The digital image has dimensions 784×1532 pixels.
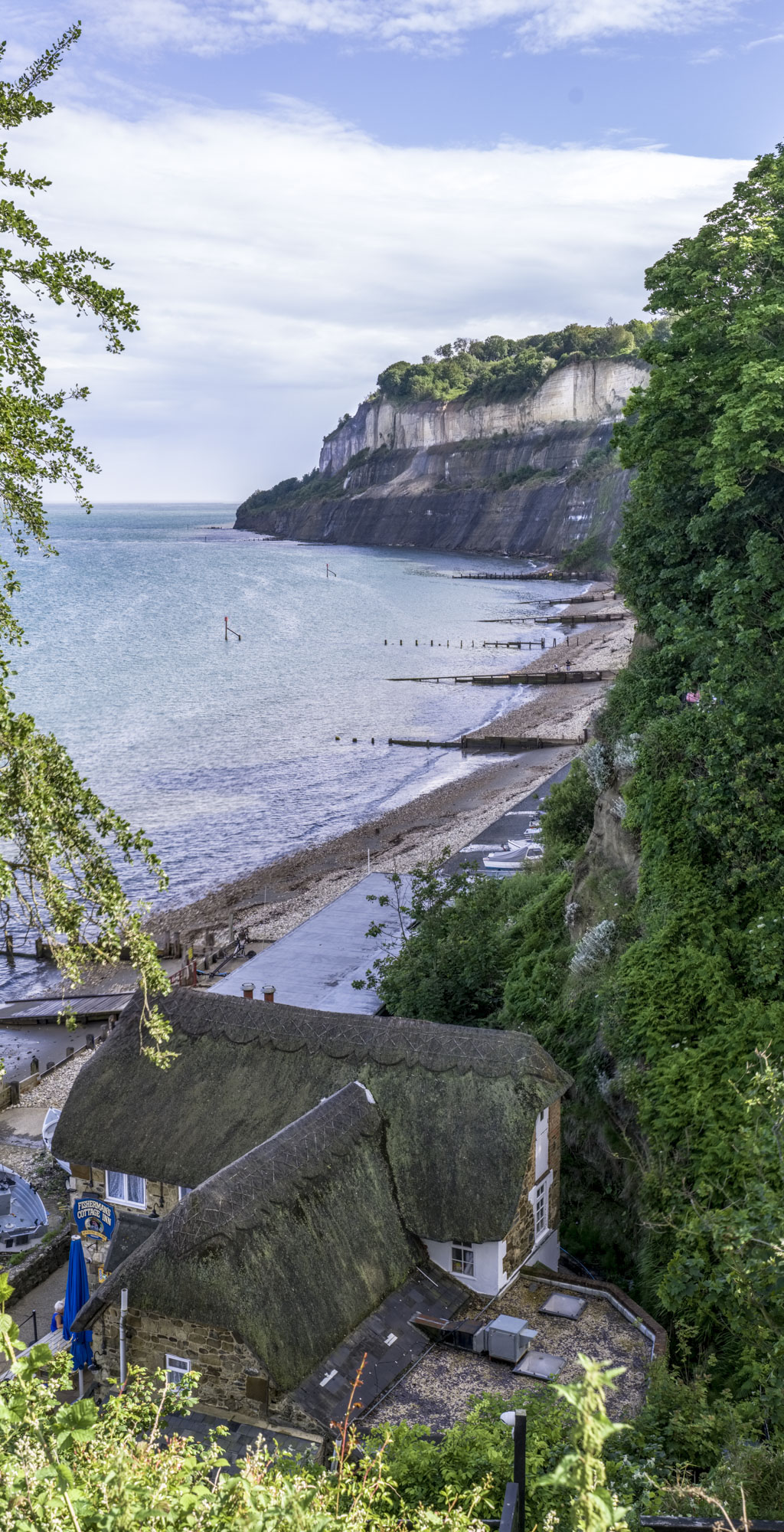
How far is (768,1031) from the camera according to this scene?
16.6 m

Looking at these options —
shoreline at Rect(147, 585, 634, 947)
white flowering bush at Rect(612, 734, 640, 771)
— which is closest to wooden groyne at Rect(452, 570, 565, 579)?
shoreline at Rect(147, 585, 634, 947)

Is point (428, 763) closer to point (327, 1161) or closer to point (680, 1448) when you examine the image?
point (327, 1161)

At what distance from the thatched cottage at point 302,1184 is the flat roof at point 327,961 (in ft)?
17.0

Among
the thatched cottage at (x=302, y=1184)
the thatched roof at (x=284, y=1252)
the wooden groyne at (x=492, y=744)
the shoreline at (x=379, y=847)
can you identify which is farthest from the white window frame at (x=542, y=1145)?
the wooden groyne at (x=492, y=744)

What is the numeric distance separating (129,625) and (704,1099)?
122 metres

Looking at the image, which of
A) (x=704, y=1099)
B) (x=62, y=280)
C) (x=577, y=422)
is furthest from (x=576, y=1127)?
(x=577, y=422)

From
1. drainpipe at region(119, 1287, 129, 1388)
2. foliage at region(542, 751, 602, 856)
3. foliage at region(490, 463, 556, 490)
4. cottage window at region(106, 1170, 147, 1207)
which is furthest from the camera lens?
foliage at region(490, 463, 556, 490)

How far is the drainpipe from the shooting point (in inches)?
531

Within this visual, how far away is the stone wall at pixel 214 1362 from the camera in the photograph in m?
12.7

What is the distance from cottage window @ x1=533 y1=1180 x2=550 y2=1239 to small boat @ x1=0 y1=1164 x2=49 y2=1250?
31.4 feet

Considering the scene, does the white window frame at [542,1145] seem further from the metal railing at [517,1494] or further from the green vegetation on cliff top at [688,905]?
the metal railing at [517,1494]

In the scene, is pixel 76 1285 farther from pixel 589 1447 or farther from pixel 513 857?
pixel 513 857

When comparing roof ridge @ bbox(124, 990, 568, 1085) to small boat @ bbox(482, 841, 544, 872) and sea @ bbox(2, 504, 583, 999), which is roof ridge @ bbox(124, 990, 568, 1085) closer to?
sea @ bbox(2, 504, 583, 999)

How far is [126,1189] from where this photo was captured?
18094 millimetres
